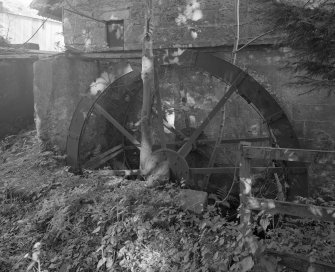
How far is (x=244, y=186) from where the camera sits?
283 cm

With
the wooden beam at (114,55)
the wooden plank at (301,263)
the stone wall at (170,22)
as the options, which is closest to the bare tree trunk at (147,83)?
the wooden beam at (114,55)

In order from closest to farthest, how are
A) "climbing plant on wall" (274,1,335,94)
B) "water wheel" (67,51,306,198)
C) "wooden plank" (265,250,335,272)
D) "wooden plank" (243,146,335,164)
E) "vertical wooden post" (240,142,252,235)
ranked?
"wooden plank" (265,250,335,272), "wooden plank" (243,146,335,164), "vertical wooden post" (240,142,252,235), "climbing plant on wall" (274,1,335,94), "water wheel" (67,51,306,198)

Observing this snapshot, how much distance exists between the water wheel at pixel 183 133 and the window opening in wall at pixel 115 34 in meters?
0.97

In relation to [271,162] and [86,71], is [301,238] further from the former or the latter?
[86,71]

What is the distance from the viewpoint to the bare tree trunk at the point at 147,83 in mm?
4387

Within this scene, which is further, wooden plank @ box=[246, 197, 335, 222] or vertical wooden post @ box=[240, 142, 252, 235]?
vertical wooden post @ box=[240, 142, 252, 235]

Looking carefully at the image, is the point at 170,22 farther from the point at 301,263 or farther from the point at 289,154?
the point at 301,263

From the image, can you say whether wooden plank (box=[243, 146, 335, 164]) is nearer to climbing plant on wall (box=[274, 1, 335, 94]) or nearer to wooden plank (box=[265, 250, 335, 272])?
wooden plank (box=[265, 250, 335, 272])

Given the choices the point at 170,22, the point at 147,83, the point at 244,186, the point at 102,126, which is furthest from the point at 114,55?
the point at 244,186

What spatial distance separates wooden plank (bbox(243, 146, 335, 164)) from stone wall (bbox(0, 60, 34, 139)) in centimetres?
618

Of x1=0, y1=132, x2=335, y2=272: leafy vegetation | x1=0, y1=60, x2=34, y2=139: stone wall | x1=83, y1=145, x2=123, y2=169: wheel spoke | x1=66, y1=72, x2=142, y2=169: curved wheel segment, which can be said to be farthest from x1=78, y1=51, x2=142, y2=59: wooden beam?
x1=0, y1=60, x2=34, y2=139: stone wall

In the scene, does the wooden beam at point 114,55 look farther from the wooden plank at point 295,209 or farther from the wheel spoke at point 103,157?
the wooden plank at point 295,209

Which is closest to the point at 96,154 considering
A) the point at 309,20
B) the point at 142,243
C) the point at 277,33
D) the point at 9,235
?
the point at 9,235

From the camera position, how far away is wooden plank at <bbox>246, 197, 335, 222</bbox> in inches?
95.3
